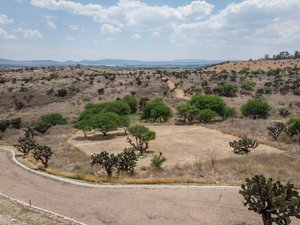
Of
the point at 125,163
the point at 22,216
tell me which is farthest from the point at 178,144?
the point at 22,216

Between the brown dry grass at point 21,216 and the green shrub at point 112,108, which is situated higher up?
the brown dry grass at point 21,216

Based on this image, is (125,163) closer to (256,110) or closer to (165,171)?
(165,171)

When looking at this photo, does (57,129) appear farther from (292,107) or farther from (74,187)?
(292,107)

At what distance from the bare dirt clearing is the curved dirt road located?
11.3m

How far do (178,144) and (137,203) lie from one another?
23.6m

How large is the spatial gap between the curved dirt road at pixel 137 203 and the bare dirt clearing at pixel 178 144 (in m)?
11.3

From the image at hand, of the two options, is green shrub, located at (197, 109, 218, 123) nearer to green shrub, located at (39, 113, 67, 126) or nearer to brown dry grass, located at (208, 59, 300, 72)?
green shrub, located at (39, 113, 67, 126)

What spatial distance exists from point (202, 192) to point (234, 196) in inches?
83.4

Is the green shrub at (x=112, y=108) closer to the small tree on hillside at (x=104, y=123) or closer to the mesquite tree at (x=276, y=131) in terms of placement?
the small tree on hillside at (x=104, y=123)

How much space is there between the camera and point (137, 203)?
2273 cm

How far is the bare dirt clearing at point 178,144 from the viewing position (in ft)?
130

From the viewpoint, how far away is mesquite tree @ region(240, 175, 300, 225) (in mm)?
17391

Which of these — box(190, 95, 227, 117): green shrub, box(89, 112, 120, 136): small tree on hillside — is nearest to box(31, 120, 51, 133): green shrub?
box(89, 112, 120, 136): small tree on hillside

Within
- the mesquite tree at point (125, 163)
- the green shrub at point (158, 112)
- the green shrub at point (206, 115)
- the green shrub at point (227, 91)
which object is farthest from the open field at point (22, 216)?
the green shrub at point (227, 91)
